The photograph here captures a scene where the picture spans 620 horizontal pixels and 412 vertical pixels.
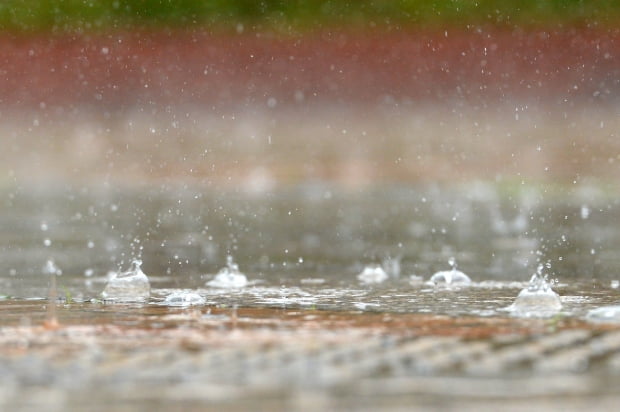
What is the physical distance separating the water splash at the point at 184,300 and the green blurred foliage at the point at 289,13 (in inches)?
747

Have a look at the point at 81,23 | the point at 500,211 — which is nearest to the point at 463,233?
the point at 500,211

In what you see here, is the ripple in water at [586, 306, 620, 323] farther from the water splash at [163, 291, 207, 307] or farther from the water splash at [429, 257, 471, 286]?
the water splash at [429, 257, 471, 286]

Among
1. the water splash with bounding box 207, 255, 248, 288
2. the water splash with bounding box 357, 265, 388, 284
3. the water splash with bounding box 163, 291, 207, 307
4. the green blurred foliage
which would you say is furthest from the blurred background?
the water splash with bounding box 163, 291, 207, 307

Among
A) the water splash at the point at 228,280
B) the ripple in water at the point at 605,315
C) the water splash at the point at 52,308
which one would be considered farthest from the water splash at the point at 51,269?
the ripple in water at the point at 605,315

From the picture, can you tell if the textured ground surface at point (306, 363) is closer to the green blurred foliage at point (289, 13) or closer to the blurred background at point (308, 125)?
the blurred background at point (308, 125)

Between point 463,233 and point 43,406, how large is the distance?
10.2 m

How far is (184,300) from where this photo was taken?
7.88m

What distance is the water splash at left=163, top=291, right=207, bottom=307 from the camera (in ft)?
25.3

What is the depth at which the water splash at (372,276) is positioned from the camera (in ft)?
31.6

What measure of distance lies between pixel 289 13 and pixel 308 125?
497cm

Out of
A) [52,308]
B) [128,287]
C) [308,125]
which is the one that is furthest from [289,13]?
[52,308]

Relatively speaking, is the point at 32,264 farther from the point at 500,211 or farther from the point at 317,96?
the point at 317,96

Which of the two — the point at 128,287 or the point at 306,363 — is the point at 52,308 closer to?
the point at 128,287

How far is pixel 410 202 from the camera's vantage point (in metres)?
18.7
